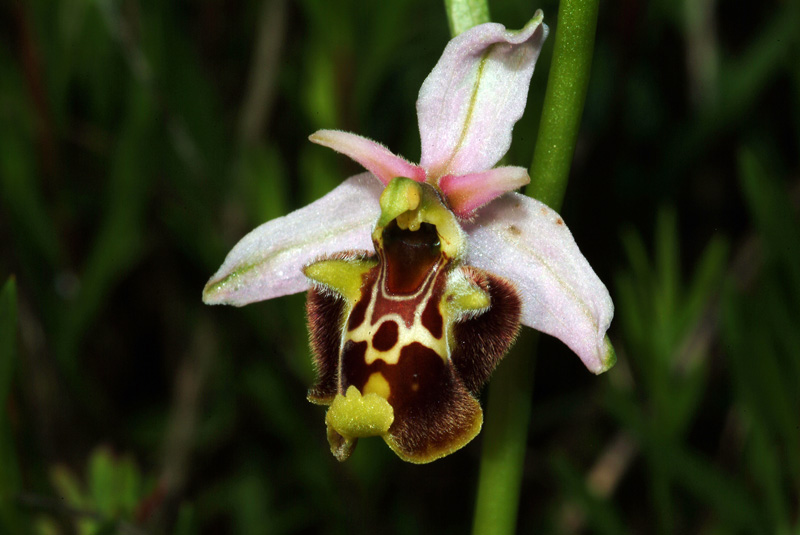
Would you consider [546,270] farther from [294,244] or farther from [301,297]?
[301,297]

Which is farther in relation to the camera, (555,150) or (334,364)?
(334,364)

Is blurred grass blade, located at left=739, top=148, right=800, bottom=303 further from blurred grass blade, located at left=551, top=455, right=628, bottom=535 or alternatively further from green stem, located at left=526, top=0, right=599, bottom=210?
green stem, located at left=526, top=0, right=599, bottom=210

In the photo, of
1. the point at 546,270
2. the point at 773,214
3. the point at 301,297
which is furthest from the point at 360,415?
the point at 301,297

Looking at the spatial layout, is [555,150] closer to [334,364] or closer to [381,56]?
[334,364]

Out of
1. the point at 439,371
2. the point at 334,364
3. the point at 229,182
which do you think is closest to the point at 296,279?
the point at 334,364

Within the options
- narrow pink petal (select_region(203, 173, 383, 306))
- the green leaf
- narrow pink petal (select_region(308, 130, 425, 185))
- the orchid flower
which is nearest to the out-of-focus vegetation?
the green leaf

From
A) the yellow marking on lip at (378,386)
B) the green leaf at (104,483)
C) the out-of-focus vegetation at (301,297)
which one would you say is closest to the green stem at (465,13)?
the yellow marking on lip at (378,386)
